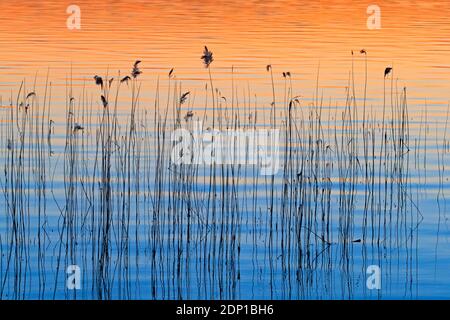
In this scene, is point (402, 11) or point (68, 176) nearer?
point (68, 176)

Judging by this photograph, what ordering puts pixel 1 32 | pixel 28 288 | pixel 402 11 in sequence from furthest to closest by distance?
pixel 402 11 < pixel 1 32 < pixel 28 288

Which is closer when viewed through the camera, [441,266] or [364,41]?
[441,266]

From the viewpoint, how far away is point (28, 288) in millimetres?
5746

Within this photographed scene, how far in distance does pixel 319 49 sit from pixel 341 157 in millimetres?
4742

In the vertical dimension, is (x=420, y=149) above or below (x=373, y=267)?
above

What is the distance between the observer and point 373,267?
19.6 feet

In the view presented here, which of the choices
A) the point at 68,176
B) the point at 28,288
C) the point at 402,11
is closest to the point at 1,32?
the point at 402,11
